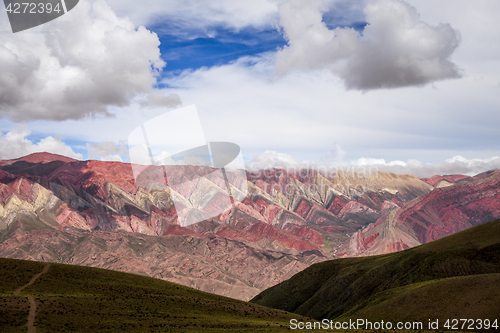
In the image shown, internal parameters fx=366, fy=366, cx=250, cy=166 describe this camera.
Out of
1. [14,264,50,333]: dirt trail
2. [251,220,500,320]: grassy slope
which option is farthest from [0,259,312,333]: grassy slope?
[251,220,500,320]: grassy slope

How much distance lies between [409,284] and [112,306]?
77421 millimetres

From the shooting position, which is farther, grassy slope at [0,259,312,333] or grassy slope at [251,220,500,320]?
grassy slope at [251,220,500,320]

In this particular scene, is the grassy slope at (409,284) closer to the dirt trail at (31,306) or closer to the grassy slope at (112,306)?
the grassy slope at (112,306)

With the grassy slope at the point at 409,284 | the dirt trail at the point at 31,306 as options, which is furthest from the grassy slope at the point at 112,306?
the grassy slope at the point at 409,284

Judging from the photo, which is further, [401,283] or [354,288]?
[354,288]

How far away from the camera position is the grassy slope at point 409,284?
71.2m

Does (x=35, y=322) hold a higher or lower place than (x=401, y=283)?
higher

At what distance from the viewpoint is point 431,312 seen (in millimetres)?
71000

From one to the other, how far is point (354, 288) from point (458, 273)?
37.2 m

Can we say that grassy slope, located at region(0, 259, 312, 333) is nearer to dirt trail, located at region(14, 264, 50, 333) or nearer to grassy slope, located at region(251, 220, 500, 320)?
dirt trail, located at region(14, 264, 50, 333)

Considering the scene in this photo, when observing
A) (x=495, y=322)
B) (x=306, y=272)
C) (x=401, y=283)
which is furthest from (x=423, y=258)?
(x=306, y=272)

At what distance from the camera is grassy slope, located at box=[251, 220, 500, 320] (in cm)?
7125

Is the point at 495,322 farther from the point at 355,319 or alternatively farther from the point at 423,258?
the point at 423,258

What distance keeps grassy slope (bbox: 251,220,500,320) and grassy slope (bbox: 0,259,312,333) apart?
93.6 feet
